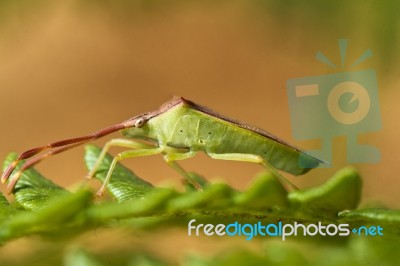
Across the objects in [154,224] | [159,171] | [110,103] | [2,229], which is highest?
[2,229]

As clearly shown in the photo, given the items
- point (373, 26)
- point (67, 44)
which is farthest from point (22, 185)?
point (67, 44)

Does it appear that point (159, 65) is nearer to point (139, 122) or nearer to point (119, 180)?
point (139, 122)

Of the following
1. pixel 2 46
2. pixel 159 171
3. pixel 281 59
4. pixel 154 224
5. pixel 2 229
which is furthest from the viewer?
pixel 2 46

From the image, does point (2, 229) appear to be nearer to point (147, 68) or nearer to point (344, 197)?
point (344, 197)

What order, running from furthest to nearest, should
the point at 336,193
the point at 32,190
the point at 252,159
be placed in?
the point at 252,159 → the point at 32,190 → the point at 336,193

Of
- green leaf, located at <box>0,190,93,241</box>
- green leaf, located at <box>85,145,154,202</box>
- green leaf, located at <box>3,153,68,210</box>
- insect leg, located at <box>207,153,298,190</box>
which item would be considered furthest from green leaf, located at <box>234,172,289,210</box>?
insect leg, located at <box>207,153,298,190</box>

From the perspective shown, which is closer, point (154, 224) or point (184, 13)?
Result: point (154, 224)

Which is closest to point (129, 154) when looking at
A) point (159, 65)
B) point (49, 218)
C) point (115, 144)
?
point (115, 144)

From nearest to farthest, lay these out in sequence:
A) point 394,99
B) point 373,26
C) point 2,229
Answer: point 2,229, point 373,26, point 394,99

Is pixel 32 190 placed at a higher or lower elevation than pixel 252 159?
higher

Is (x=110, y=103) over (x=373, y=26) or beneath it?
beneath
